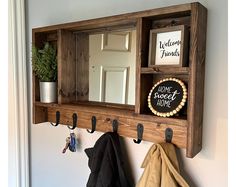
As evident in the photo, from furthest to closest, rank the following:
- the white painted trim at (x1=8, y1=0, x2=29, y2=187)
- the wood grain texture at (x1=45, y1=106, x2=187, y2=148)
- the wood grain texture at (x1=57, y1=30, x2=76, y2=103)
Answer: the white painted trim at (x1=8, y1=0, x2=29, y2=187) → the wood grain texture at (x1=57, y1=30, x2=76, y2=103) → the wood grain texture at (x1=45, y1=106, x2=187, y2=148)

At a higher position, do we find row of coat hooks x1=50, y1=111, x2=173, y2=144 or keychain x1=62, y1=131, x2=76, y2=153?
row of coat hooks x1=50, y1=111, x2=173, y2=144

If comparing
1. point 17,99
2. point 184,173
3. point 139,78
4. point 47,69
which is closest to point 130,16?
point 139,78

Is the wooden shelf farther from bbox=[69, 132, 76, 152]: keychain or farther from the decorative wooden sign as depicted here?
the decorative wooden sign

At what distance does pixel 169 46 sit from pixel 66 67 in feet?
1.96

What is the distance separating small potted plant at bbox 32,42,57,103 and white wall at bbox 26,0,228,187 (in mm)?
208

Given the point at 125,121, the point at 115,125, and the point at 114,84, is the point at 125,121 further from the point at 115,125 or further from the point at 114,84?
the point at 114,84

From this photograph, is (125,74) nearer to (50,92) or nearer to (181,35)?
(181,35)

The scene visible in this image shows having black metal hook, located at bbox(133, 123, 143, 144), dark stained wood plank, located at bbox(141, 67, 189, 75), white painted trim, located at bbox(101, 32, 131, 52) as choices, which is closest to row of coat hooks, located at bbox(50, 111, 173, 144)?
black metal hook, located at bbox(133, 123, 143, 144)

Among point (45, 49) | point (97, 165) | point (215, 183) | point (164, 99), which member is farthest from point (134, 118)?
point (45, 49)

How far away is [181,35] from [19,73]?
1.12 meters

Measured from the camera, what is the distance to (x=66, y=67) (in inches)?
53.2

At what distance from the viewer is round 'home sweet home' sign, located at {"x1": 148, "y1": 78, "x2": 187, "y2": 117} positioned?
0.97 metres

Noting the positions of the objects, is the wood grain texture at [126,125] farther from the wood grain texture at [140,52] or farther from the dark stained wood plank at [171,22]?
the dark stained wood plank at [171,22]

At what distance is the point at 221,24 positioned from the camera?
935mm
